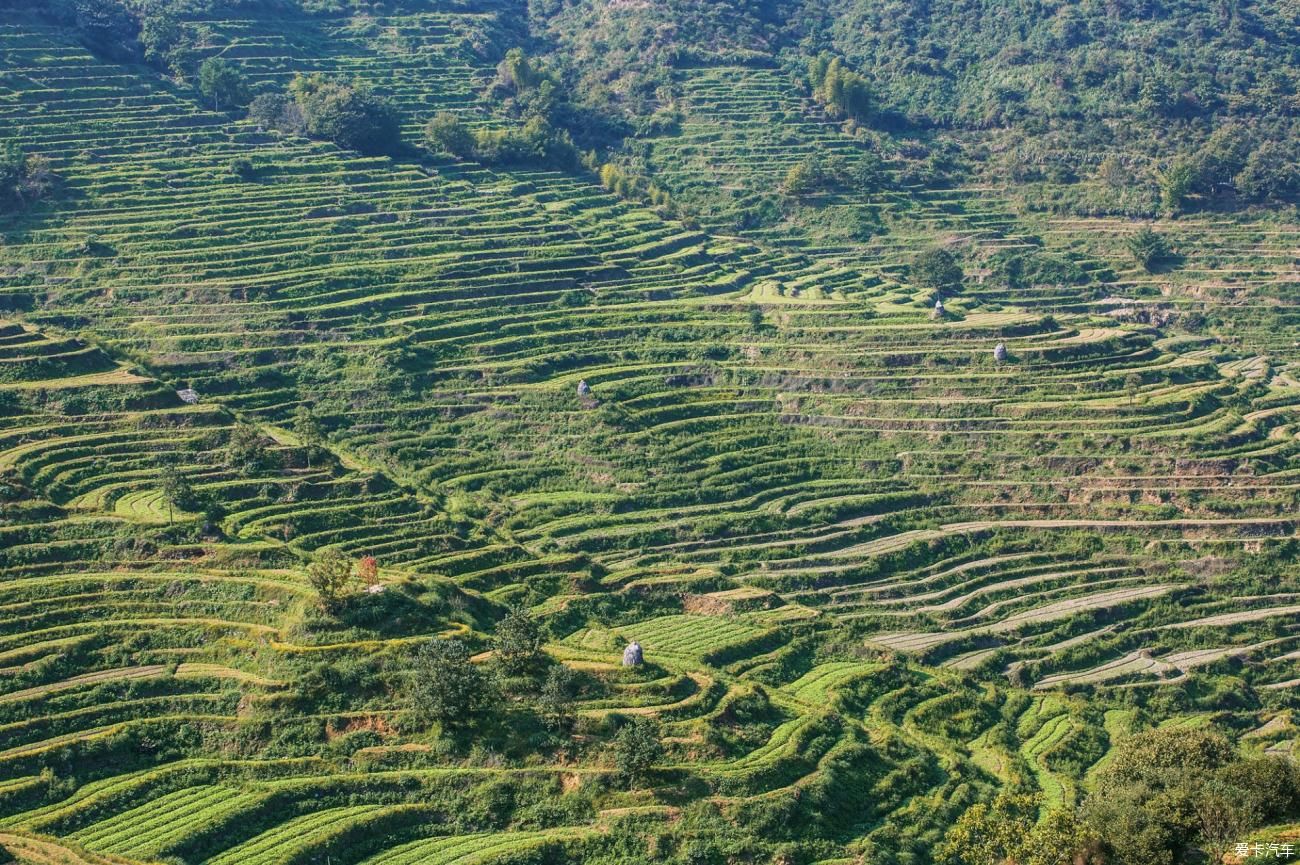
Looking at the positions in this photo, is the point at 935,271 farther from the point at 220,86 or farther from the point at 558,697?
the point at 558,697

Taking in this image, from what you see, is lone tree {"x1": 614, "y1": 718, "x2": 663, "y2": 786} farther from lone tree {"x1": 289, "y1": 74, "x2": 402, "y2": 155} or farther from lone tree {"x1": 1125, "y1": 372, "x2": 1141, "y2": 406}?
lone tree {"x1": 289, "y1": 74, "x2": 402, "y2": 155}

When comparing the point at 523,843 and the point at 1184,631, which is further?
the point at 1184,631

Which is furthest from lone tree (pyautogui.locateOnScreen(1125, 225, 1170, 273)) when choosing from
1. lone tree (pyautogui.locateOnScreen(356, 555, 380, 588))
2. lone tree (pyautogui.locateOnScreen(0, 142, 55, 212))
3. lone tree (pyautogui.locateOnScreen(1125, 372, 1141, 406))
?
lone tree (pyautogui.locateOnScreen(0, 142, 55, 212))

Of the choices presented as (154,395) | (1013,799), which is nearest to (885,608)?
(1013,799)

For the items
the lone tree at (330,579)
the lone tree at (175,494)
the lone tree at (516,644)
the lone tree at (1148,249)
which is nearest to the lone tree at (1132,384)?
the lone tree at (1148,249)

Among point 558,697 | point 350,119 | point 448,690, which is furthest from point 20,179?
point 558,697

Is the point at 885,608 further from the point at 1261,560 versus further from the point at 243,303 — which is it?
the point at 243,303

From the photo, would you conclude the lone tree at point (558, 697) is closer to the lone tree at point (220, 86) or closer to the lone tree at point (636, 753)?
the lone tree at point (636, 753)
